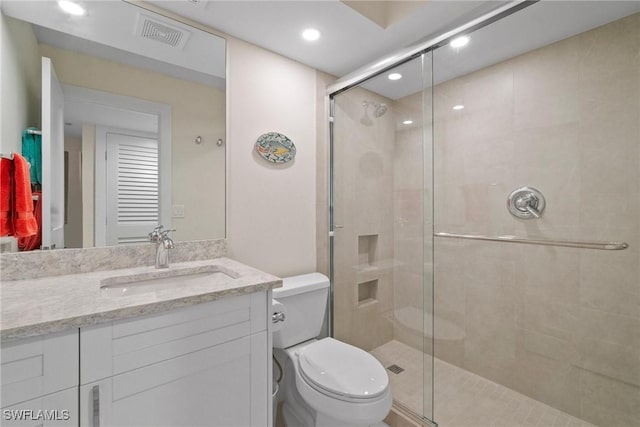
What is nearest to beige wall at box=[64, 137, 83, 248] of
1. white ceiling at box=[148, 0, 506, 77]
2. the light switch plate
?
the light switch plate

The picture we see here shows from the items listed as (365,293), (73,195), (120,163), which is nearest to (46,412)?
(73,195)

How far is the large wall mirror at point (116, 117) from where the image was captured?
3.79 ft

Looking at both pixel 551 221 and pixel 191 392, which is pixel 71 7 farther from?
pixel 551 221

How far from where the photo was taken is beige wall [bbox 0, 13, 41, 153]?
1082 mm

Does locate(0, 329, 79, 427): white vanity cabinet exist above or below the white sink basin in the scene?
below

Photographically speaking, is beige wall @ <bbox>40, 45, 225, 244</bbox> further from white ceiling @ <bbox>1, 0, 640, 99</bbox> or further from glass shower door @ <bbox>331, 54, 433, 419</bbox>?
glass shower door @ <bbox>331, 54, 433, 419</bbox>

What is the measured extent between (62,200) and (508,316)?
2.47m

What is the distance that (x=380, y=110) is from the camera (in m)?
1.97

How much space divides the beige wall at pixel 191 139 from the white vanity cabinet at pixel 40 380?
772 mm

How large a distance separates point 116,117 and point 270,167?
31.5 inches

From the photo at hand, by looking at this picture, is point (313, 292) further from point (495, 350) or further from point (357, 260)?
point (495, 350)

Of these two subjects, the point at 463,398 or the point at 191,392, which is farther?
the point at 463,398

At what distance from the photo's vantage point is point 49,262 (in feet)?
3.86

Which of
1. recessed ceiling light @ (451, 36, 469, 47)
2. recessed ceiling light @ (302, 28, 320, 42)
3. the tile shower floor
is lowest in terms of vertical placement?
the tile shower floor
